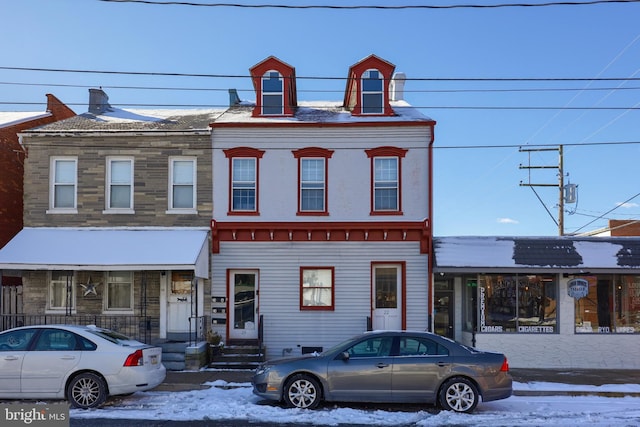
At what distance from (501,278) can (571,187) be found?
15668mm

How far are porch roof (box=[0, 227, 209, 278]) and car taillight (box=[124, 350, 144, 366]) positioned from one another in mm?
4779

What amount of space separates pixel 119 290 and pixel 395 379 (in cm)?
1010

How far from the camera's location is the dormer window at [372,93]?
18250 mm

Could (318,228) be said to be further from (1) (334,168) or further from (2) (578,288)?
(2) (578,288)

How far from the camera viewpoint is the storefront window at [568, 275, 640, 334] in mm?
16984

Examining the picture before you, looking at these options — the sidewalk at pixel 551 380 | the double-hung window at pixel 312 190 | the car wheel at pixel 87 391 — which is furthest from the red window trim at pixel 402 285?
the car wheel at pixel 87 391

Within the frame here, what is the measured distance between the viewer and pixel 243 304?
58.0 feet

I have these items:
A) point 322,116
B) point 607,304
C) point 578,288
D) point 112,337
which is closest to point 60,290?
point 112,337

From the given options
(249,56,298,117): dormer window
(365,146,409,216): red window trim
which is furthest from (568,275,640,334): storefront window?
(249,56,298,117): dormer window

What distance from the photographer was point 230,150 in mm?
17641

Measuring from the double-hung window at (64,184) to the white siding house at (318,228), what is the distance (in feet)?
13.9

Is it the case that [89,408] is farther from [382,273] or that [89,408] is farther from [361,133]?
[361,133]

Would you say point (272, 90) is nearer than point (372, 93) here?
No

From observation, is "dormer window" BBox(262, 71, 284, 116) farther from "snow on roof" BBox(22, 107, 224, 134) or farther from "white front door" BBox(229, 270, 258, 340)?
"white front door" BBox(229, 270, 258, 340)
